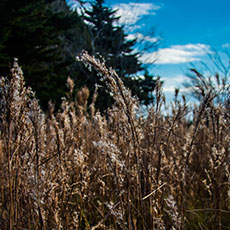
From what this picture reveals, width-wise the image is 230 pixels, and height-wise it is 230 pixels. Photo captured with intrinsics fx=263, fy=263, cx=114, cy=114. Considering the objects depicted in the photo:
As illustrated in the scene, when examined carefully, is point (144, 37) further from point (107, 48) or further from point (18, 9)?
point (18, 9)

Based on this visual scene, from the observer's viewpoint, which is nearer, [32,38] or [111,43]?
[32,38]

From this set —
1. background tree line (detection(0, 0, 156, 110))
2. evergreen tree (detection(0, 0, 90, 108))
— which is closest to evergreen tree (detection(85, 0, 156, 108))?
background tree line (detection(0, 0, 156, 110))

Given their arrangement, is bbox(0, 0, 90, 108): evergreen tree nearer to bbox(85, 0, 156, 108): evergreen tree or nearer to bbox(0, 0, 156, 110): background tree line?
bbox(0, 0, 156, 110): background tree line

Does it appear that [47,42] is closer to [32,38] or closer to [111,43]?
[32,38]

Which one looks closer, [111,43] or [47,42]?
[47,42]

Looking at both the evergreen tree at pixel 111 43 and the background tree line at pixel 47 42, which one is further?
the evergreen tree at pixel 111 43

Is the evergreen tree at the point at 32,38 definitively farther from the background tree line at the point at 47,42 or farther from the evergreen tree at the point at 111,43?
the evergreen tree at the point at 111,43

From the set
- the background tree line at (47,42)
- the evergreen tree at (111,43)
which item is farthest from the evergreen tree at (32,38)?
the evergreen tree at (111,43)

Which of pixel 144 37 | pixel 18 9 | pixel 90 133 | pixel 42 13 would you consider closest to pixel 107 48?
pixel 144 37

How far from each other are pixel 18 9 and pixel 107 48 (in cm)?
706

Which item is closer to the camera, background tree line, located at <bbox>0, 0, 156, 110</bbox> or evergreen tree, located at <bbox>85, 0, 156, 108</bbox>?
background tree line, located at <bbox>0, 0, 156, 110</bbox>

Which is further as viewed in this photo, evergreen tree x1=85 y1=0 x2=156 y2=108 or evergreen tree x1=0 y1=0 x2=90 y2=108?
evergreen tree x1=85 y1=0 x2=156 y2=108

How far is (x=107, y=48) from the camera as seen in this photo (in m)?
18.4

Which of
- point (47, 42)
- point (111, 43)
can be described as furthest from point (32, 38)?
point (111, 43)
